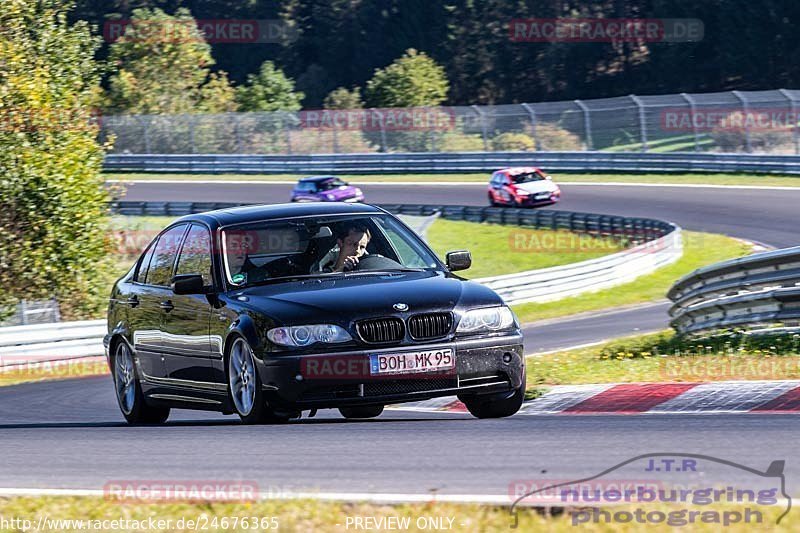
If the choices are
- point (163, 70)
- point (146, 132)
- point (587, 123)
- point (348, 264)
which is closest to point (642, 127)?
point (587, 123)

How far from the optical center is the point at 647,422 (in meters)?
7.41

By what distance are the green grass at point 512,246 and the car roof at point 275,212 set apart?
2173 centimetres

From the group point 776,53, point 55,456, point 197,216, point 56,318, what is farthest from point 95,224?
point 776,53

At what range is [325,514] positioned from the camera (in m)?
5.25

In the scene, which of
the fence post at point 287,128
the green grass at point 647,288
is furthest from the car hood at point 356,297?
the fence post at point 287,128

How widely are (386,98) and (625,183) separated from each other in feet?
99.0

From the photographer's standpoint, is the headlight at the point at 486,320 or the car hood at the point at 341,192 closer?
the headlight at the point at 486,320

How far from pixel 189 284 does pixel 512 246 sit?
2744cm

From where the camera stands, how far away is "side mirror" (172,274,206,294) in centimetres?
892

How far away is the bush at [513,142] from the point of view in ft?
173

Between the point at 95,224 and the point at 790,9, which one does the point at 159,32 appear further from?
the point at 95,224

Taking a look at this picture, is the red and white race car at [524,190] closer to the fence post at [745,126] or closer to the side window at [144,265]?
the fence post at [745,126]

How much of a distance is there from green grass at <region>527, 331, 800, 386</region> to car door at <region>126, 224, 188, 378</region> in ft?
9.63

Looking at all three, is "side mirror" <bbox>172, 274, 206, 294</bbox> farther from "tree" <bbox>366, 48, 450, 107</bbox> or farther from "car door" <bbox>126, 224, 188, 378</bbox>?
"tree" <bbox>366, 48, 450, 107</bbox>
